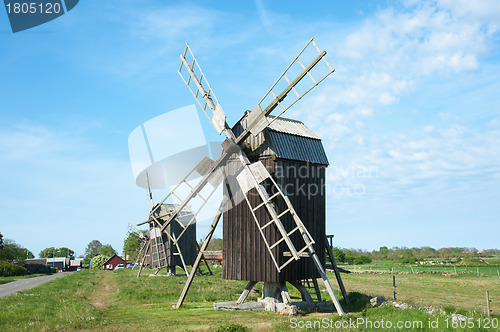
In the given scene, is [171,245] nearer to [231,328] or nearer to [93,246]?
[231,328]

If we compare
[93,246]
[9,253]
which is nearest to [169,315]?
[9,253]

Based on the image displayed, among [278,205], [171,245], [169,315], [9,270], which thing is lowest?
[9,270]

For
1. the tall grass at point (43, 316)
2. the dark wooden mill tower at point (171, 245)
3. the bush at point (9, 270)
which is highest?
the dark wooden mill tower at point (171, 245)

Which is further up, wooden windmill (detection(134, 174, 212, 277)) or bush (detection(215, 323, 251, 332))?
wooden windmill (detection(134, 174, 212, 277))

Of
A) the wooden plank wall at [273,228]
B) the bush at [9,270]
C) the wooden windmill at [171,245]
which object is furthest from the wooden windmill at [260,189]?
the bush at [9,270]

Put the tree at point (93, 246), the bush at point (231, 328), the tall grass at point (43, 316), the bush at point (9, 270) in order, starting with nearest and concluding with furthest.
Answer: the bush at point (231, 328) < the tall grass at point (43, 316) < the bush at point (9, 270) < the tree at point (93, 246)

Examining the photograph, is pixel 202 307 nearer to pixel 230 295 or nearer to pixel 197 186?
pixel 230 295

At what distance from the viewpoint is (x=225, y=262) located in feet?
65.9

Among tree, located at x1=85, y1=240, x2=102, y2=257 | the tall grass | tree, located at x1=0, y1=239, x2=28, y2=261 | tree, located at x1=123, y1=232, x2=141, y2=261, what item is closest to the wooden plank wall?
the tall grass

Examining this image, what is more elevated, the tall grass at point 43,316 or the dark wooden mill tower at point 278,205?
the dark wooden mill tower at point 278,205

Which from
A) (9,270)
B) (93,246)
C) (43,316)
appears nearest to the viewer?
(43,316)

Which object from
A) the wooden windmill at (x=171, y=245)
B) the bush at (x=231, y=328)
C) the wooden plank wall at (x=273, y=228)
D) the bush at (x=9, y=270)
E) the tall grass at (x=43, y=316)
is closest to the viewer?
the bush at (x=231, y=328)

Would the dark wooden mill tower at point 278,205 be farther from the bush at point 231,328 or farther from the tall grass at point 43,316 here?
the tall grass at point 43,316

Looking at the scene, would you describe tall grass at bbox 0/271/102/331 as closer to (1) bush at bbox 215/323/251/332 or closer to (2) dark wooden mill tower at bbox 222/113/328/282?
(1) bush at bbox 215/323/251/332
